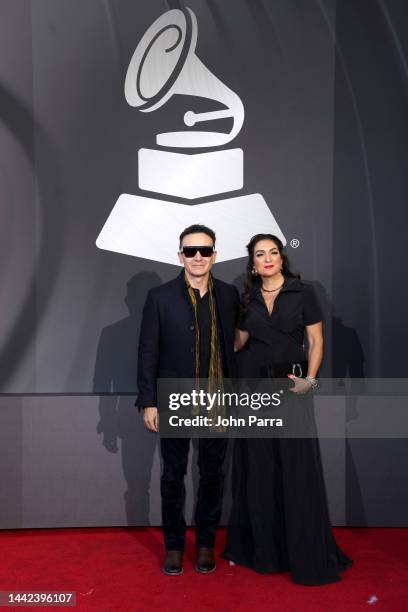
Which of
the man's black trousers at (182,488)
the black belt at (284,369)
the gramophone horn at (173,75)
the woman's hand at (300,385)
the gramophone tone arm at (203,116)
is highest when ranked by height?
the gramophone horn at (173,75)

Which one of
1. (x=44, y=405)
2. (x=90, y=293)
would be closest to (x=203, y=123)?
(x=90, y=293)

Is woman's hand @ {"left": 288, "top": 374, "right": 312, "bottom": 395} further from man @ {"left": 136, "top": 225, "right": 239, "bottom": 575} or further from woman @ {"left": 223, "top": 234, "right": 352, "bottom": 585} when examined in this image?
man @ {"left": 136, "top": 225, "right": 239, "bottom": 575}

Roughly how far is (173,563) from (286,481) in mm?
755

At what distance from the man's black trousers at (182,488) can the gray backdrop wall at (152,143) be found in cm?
102

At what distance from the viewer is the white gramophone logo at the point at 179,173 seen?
3750 mm

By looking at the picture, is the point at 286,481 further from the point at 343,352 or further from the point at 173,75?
the point at 173,75

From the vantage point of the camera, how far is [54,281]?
379 cm

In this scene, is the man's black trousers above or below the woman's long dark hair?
below

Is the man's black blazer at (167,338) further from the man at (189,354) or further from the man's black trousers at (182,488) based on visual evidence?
the man's black trousers at (182,488)

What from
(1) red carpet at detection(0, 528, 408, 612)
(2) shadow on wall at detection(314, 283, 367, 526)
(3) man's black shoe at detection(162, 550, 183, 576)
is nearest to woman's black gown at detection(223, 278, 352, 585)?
(1) red carpet at detection(0, 528, 408, 612)

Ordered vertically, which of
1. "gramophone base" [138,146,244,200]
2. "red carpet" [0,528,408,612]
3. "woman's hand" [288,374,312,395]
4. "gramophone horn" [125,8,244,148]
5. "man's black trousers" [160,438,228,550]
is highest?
"gramophone horn" [125,8,244,148]

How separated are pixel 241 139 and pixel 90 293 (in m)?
1.52

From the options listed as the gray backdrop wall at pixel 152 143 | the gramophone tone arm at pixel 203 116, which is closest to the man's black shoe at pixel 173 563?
the gray backdrop wall at pixel 152 143

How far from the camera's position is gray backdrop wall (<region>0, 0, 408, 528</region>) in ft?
12.2
